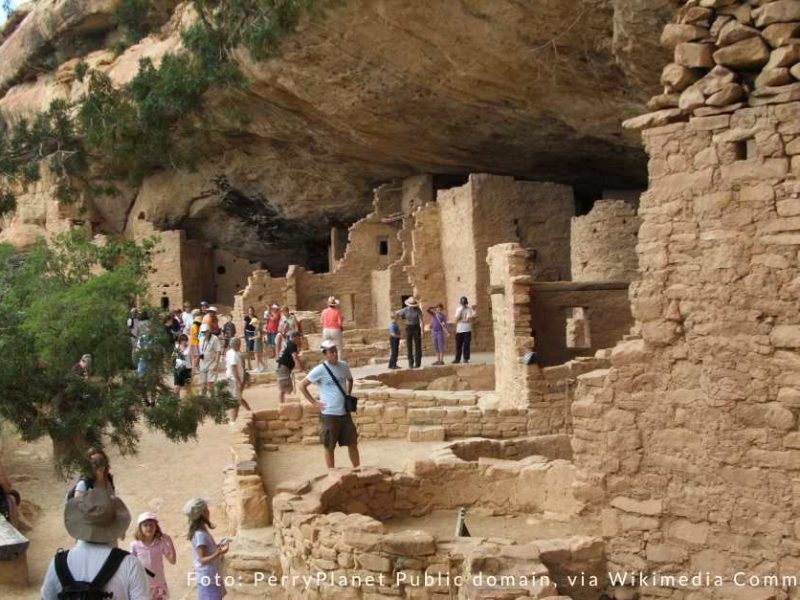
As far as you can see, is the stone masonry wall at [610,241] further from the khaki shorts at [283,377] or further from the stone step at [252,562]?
the stone step at [252,562]

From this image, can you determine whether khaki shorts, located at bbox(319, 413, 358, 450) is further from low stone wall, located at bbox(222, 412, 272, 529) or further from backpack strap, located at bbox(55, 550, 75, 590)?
backpack strap, located at bbox(55, 550, 75, 590)

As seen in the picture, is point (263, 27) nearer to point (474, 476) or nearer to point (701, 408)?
point (474, 476)

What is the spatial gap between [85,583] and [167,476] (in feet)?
22.2

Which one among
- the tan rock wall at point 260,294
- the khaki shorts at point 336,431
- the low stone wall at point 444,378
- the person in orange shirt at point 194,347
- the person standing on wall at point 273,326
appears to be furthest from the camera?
the tan rock wall at point 260,294

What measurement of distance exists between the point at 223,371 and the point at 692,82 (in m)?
12.9

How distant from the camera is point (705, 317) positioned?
15.5 ft

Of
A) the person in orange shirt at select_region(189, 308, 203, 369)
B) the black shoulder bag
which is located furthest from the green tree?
the person in orange shirt at select_region(189, 308, 203, 369)

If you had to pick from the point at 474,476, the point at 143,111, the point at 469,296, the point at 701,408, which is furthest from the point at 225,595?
the point at 143,111

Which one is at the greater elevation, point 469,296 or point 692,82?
point 692,82

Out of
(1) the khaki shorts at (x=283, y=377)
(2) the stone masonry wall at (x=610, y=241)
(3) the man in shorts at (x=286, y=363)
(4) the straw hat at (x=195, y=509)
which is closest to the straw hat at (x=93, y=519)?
(4) the straw hat at (x=195, y=509)

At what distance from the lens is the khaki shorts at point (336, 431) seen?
7.74 m

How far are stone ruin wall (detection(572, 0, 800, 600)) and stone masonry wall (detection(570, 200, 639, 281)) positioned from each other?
9.94 meters

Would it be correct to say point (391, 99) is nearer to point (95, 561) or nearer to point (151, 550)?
point (151, 550)

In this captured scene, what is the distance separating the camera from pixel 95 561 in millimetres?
3402
